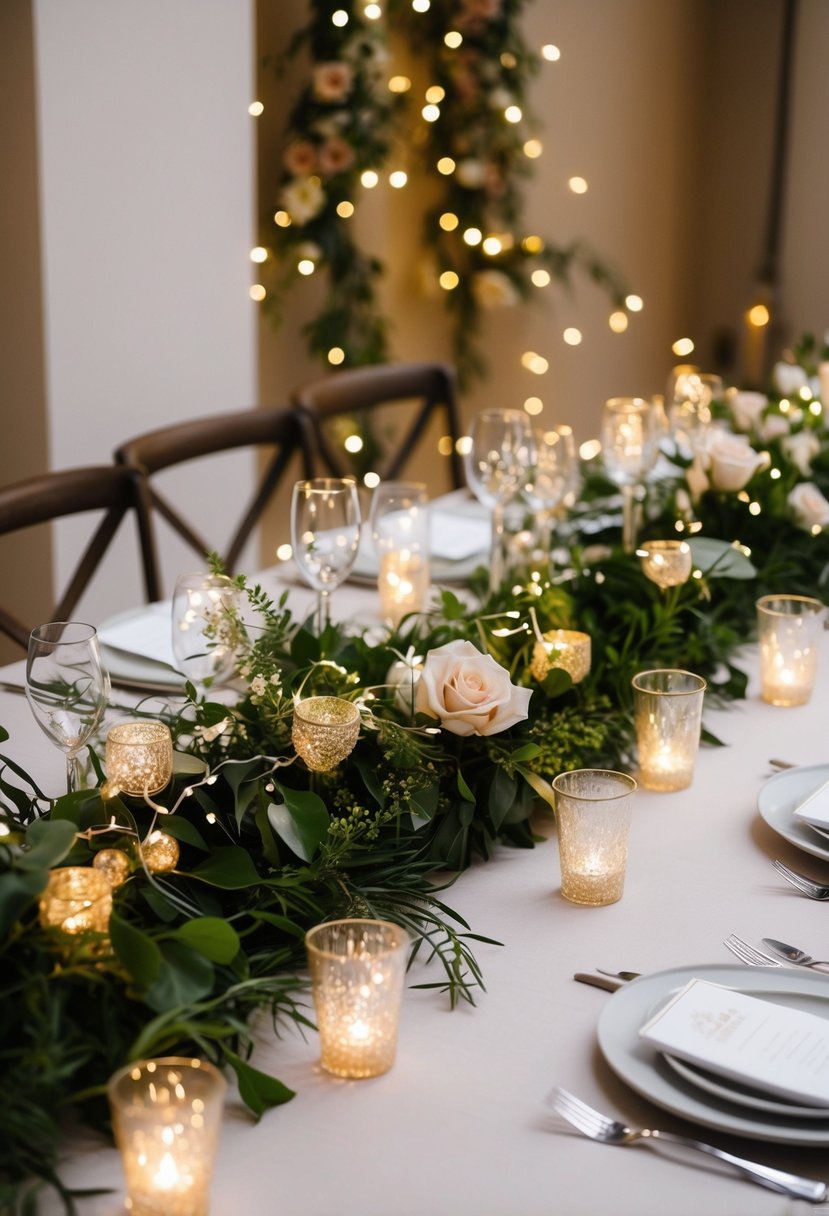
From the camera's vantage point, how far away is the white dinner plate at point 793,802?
1.17 meters

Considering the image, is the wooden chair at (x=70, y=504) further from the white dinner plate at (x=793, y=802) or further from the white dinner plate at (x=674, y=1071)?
the white dinner plate at (x=674, y=1071)

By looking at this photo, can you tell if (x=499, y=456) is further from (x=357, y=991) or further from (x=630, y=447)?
(x=357, y=991)

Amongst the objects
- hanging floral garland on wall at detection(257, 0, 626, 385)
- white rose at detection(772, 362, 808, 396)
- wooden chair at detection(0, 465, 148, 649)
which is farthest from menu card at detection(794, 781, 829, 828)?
hanging floral garland on wall at detection(257, 0, 626, 385)

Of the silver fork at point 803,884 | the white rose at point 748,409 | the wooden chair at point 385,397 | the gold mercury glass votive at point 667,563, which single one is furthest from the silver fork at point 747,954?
the wooden chair at point 385,397

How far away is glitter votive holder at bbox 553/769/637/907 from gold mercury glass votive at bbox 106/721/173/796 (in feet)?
0.99

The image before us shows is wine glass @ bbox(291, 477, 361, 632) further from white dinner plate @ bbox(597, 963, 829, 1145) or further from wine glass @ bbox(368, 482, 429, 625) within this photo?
white dinner plate @ bbox(597, 963, 829, 1145)

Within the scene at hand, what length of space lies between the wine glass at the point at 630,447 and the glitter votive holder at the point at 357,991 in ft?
3.37

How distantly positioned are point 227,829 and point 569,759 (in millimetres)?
358

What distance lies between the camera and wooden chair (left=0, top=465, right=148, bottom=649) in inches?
74.8

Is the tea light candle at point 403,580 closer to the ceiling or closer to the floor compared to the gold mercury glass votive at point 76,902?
closer to the floor

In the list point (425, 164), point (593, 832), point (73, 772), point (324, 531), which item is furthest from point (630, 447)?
point (425, 164)

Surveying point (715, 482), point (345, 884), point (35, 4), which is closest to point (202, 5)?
point (35, 4)

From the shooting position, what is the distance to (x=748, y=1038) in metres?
0.85

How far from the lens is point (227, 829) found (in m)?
1.02
